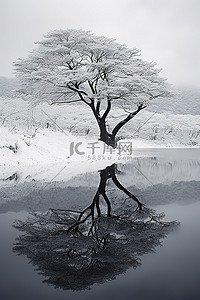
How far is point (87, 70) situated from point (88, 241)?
13508 millimetres

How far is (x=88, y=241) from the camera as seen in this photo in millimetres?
3625

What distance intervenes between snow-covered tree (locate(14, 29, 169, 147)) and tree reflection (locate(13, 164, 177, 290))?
11.7 m

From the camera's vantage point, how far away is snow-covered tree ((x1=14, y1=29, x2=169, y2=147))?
16.0 meters

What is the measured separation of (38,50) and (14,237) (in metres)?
14.6

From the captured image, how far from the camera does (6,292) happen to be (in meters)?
2.48

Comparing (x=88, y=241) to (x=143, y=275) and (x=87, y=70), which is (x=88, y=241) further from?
(x=87, y=70)

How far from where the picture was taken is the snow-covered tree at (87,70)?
16047 millimetres

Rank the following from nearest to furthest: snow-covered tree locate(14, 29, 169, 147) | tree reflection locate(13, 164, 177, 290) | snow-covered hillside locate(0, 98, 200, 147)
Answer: tree reflection locate(13, 164, 177, 290) → snow-covered tree locate(14, 29, 169, 147) → snow-covered hillside locate(0, 98, 200, 147)

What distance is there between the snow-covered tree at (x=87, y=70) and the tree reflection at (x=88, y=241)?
1166 cm

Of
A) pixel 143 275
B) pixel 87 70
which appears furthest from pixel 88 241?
pixel 87 70

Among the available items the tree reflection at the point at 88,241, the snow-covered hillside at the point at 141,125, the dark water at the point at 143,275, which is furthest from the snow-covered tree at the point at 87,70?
the snow-covered hillside at the point at 141,125

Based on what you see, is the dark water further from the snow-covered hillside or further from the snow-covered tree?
the snow-covered hillside

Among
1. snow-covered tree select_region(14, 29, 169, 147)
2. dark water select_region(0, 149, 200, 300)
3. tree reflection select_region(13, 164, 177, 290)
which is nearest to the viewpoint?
dark water select_region(0, 149, 200, 300)

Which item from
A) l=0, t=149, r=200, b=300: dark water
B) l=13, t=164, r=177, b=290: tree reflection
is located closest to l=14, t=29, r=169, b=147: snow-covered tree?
l=13, t=164, r=177, b=290: tree reflection
